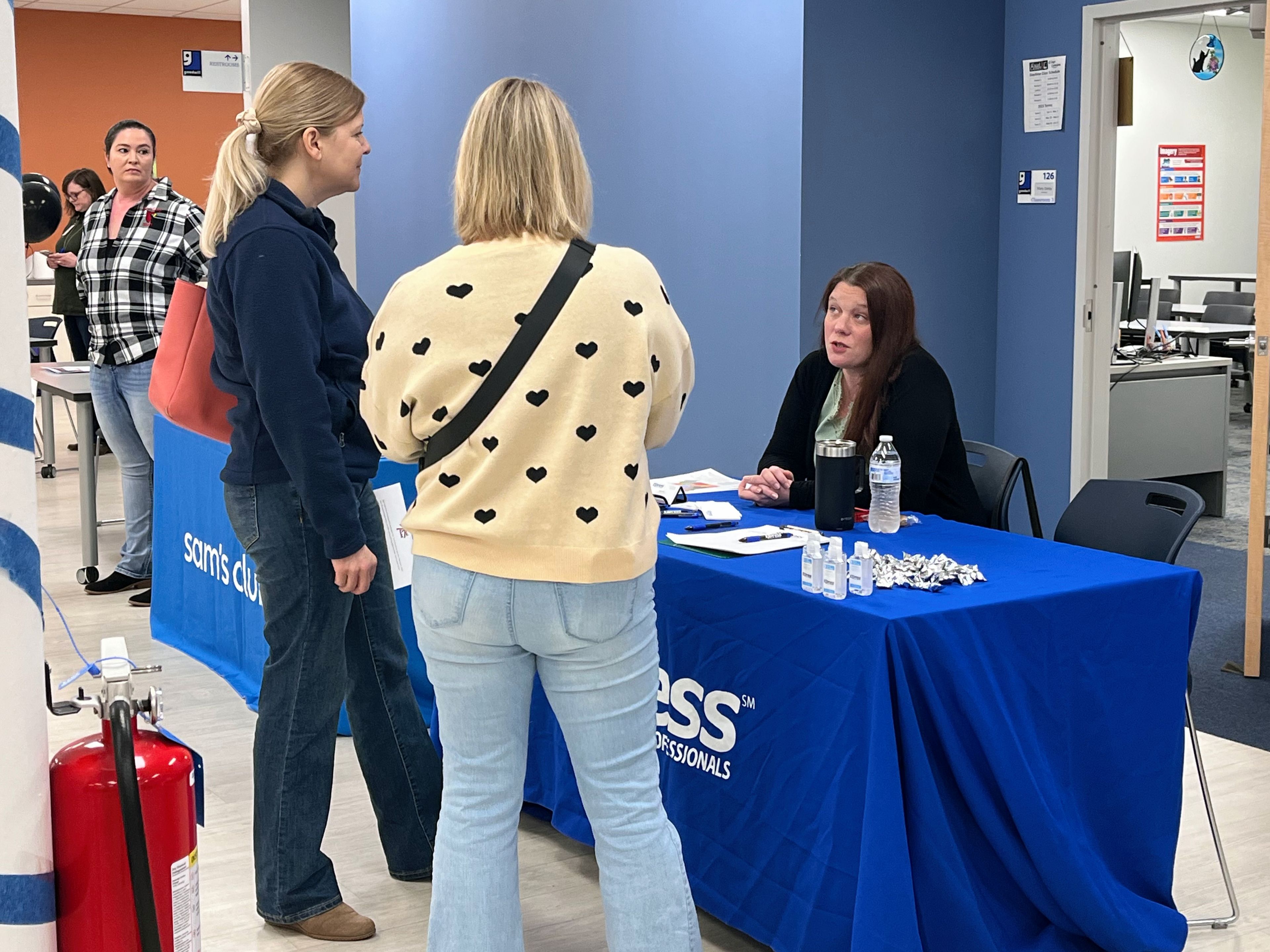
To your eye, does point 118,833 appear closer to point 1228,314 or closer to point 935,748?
point 935,748

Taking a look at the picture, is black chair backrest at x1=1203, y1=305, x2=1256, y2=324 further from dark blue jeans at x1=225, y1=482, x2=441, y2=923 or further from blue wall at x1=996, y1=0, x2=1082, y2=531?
dark blue jeans at x1=225, y1=482, x2=441, y2=923

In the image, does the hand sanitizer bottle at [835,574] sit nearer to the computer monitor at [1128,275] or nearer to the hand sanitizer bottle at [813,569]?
the hand sanitizer bottle at [813,569]

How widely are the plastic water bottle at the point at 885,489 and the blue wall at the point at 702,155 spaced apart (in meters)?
2.04

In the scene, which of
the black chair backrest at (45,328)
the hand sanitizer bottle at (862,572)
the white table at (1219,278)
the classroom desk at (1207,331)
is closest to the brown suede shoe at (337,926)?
the hand sanitizer bottle at (862,572)

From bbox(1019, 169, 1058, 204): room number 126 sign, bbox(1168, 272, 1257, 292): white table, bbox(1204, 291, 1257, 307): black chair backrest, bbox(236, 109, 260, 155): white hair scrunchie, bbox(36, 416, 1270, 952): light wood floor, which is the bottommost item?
bbox(36, 416, 1270, 952): light wood floor

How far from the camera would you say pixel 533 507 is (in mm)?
1817

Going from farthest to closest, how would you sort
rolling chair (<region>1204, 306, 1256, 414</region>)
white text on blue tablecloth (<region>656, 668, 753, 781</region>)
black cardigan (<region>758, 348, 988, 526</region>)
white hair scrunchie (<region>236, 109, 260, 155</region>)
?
rolling chair (<region>1204, 306, 1256, 414</region>)
black cardigan (<region>758, 348, 988, 526</region>)
white text on blue tablecloth (<region>656, 668, 753, 781</region>)
white hair scrunchie (<region>236, 109, 260, 155</region>)

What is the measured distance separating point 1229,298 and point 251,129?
10.3 metres

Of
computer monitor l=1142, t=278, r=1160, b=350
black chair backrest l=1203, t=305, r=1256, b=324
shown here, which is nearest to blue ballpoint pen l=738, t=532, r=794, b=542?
computer monitor l=1142, t=278, r=1160, b=350

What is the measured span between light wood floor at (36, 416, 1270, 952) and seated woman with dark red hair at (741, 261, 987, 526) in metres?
0.87

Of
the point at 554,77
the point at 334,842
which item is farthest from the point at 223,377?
the point at 554,77

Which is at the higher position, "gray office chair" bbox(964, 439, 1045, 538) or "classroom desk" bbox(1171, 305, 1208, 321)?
"classroom desk" bbox(1171, 305, 1208, 321)

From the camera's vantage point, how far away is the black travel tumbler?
A: 2637mm

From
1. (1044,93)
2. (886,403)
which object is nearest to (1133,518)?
(886,403)
